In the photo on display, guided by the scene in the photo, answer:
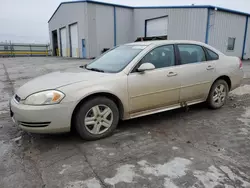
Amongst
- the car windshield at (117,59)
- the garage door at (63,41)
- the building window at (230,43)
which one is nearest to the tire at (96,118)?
the car windshield at (117,59)

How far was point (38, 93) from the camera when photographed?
2777mm

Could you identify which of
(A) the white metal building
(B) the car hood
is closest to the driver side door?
(B) the car hood

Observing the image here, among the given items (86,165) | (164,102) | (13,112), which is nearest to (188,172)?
(86,165)

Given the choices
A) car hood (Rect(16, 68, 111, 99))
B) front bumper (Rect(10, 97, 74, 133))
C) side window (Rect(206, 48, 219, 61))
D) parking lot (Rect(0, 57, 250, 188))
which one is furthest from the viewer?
side window (Rect(206, 48, 219, 61))

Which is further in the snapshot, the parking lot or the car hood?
the car hood

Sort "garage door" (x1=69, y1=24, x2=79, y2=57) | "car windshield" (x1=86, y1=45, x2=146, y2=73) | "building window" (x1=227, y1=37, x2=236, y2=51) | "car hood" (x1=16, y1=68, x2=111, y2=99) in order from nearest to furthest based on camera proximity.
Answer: "car hood" (x1=16, y1=68, x2=111, y2=99), "car windshield" (x1=86, y1=45, x2=146, y2=73), "building window" (x1=227, y1=37, x2=236, y2=51), "garage door" (x1=69, y1=24, x2=79, y2=57)

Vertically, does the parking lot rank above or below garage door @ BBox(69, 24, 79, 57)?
below

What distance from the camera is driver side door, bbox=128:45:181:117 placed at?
3.33m

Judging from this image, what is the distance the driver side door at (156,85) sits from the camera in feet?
10.9

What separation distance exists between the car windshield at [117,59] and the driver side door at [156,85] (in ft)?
0.73

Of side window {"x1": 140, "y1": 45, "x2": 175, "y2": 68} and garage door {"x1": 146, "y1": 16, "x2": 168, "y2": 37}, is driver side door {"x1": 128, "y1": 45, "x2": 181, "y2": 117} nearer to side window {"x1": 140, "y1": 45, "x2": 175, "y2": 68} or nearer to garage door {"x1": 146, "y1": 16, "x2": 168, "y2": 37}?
side window {"x1": 140, "y1": 45, "x2": 175, "y2": 68}

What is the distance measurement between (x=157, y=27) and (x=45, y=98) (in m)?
19.2

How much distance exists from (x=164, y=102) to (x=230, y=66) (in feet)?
6.74

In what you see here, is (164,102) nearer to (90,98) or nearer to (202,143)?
(202,143)
